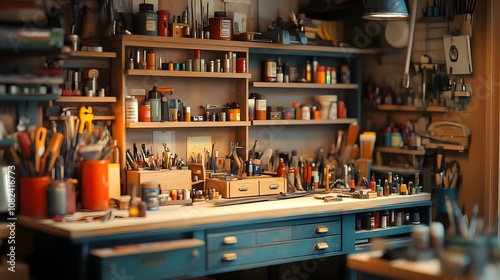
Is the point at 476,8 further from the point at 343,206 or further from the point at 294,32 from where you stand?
the point at 343,206

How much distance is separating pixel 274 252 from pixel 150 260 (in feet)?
3.24

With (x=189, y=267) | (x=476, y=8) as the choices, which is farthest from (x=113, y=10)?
(x=476, y=8)

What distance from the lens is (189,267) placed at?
15.3ft

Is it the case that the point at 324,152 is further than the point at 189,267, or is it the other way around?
the point at 324,152

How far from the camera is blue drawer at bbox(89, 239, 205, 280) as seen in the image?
4.29 meters

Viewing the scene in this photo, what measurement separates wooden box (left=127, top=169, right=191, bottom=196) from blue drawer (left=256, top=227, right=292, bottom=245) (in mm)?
705

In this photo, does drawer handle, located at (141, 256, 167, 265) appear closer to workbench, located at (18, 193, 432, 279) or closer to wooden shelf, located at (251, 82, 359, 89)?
workbench, located at (18, 193, 432, 279)

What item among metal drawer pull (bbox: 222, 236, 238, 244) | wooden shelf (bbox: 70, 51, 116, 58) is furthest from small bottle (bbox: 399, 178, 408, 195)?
wooden shelf (bbox: 70, 51, 116, 58)

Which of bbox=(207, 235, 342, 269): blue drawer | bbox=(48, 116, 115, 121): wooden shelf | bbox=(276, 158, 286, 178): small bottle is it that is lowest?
bbox=(207, 235, 342, 269): blue drawer

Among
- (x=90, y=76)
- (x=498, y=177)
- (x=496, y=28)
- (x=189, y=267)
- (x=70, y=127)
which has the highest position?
(x=496, y=28)

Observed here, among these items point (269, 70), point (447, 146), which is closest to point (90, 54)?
point (269, 70)

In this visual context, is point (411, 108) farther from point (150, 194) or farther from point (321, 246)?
point (150, 194)

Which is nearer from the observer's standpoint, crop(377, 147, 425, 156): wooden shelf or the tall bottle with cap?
the tall bottle with cap

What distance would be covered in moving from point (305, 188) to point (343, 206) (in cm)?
69
